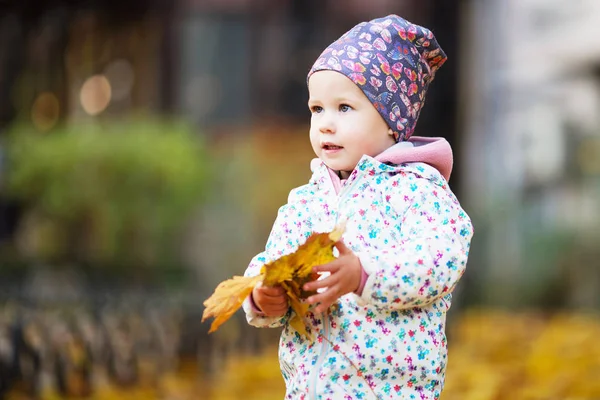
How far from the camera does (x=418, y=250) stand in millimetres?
2729

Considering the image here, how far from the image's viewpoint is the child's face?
2.91 meters

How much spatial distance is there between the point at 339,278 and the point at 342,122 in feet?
1.55

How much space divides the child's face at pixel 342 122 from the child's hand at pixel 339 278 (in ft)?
1.18

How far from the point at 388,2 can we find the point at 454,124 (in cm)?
199

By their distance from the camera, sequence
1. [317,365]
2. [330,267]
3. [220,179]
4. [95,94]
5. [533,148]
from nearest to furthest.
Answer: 1. [330,267]
2. [317,365]
3. [220,179]
4. [95,94]
5. [533,148]

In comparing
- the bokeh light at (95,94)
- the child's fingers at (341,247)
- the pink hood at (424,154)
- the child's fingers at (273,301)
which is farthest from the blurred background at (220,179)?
the child's fingers at (341,247)

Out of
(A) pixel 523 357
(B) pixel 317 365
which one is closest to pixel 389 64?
(B) pixel 317 365

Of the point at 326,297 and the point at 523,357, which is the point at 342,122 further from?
the point at 523,357

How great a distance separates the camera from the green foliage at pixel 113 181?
32.0 feet

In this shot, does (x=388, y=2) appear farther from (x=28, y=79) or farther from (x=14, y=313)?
(x=14, y=313)

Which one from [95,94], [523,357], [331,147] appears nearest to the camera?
[331,147]

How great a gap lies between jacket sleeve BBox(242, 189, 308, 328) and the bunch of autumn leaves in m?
0.11

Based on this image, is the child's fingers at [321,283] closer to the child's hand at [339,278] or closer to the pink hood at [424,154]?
the child's hand at [339,278]

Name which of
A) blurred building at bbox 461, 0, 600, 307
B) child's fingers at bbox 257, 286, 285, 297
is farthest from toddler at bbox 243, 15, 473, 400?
blurred building at bbox 461, 0, 600, 307
